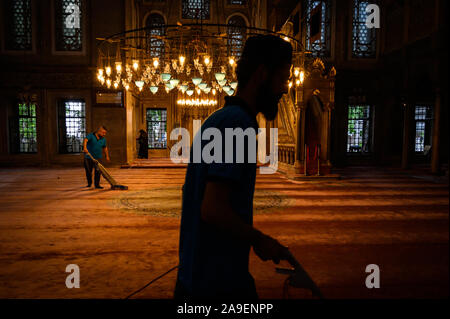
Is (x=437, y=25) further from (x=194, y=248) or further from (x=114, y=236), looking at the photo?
(x=194, y=248)

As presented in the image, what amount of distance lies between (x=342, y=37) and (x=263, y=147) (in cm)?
690

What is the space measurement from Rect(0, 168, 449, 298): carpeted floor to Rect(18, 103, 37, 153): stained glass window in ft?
26.5

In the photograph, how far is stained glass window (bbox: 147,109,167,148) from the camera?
64.0ft

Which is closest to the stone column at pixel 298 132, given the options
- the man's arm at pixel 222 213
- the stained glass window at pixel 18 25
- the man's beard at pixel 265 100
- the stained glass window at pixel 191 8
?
the man's beard at pixel 265 100

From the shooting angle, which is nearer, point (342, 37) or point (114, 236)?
point (114, 236)

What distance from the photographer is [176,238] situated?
4.43m

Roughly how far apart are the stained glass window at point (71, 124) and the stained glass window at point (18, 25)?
3296 mm

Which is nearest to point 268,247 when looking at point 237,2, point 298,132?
point 298,132

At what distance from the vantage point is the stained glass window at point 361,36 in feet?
51.3

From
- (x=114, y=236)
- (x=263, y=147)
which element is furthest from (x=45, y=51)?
(x=114, y=236)

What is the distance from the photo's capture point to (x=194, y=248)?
113cm

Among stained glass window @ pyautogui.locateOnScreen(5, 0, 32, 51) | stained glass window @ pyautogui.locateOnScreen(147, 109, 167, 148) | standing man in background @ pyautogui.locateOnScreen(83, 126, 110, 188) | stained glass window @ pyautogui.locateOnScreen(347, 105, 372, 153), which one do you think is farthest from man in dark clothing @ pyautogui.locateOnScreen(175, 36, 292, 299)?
stained glass window @ pyautogui.locateOnScreen(147, 109, 167, 148)

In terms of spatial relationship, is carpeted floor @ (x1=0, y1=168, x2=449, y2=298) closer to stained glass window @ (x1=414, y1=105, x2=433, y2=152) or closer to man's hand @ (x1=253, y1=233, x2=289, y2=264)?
man's hand @ (x1=253, y1=233, x2=289, y2=264)

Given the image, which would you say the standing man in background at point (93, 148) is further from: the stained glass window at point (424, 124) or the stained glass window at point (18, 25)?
the stained glass window at point (424, 124)
